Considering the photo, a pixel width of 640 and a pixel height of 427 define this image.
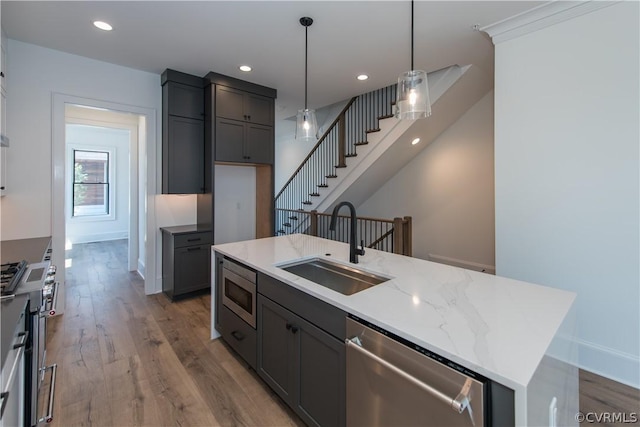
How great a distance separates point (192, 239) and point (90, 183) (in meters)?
5.37

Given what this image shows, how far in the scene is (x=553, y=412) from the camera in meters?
1.07

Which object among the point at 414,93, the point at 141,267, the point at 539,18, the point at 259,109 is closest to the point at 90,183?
the point at 141,267

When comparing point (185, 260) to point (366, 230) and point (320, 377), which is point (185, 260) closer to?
point (320, 377)

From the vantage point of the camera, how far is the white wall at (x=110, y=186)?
22.8ft

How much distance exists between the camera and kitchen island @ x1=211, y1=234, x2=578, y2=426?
90 centimetres

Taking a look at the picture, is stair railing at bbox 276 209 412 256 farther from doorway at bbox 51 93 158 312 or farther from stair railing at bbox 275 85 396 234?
doorway at bbox 51 93 158 312

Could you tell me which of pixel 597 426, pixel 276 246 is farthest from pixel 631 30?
pixel 276 246

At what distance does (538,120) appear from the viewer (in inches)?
100

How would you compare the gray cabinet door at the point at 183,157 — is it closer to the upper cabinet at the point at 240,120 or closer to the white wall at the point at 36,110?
the upper cabinet at the point at 240,120

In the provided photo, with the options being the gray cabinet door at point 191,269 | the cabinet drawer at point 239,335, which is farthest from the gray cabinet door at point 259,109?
the cabinet drawer at point 239,335

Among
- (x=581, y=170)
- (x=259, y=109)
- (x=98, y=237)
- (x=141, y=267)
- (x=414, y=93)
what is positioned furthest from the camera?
(x=98, y=237)

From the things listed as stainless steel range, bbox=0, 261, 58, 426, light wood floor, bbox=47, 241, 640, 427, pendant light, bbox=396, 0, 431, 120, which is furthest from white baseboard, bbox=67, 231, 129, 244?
pendant light, bbox=396, 0, 431, 120

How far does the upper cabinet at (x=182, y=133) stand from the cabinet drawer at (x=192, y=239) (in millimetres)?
→ 610

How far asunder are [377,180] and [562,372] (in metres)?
4.70
